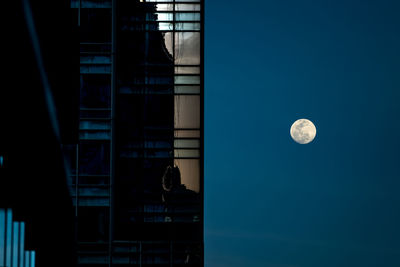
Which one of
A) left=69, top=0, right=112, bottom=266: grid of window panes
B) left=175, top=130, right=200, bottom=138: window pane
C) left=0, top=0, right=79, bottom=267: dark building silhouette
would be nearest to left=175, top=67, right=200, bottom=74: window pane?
left=175, top=130, right=200, bottom=138: window pane

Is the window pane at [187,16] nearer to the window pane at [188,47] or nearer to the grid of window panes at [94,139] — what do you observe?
the window pane at [188,47]

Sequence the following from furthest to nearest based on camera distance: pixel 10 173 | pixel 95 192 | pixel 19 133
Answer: pixel 95 192 → pixel 10 173 → pixel 19 133

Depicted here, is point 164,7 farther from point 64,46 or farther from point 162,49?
point 64,46

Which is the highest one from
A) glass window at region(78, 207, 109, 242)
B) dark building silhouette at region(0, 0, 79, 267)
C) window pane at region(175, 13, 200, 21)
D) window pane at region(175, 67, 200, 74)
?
window pane at region(175, 13, 200, 21)

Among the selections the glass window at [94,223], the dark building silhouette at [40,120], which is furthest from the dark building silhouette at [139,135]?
the dark building silhouette at [40,120]

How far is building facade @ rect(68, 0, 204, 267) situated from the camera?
2655 cm

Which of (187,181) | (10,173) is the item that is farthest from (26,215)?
(187,181)

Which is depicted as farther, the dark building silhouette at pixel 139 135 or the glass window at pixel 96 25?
the glass window at pixel 96 25

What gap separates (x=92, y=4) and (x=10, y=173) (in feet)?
86.8

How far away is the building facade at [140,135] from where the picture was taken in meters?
26.5

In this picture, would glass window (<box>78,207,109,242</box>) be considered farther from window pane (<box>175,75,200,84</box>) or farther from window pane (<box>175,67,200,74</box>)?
window pane (<box>175,67,200,74</box>)

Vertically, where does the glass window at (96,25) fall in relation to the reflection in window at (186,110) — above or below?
above

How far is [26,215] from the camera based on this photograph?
2375 mm

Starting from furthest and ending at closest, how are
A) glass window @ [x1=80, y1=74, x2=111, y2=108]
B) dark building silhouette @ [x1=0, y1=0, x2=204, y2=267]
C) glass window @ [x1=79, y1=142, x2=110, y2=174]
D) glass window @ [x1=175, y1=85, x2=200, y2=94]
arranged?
glass window @ [x1=80, y1=74, x2=111, y2=108] → glass window @ [x1=175, y1=85, x2=200, y2=94] → glass window @ [x1=79, y1=142, x2=110, y2=174] → dark building silhouette @ [x1=0, y1=0, x2=204, y2=267]
